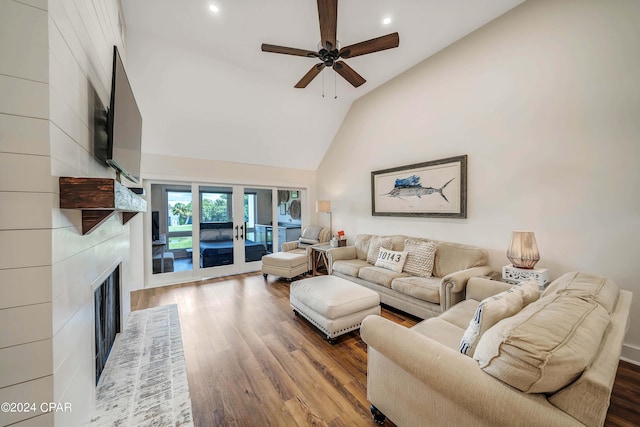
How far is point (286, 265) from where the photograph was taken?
4.18 metres

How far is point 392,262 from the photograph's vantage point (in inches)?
129

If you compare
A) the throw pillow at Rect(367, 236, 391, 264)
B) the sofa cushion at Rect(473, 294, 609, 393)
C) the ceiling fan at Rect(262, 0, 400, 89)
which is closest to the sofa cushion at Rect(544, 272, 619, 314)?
the sofa cushion at Rect(473, 294, 609, 393)

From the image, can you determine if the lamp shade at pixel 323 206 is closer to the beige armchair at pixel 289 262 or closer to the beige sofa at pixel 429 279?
the beige armchair at pixel 289 262

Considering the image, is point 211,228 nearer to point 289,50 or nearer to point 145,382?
point 145,382

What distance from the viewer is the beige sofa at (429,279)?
243 cm

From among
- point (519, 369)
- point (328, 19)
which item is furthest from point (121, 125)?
point (519, 369)

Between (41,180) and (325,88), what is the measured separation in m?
3.88

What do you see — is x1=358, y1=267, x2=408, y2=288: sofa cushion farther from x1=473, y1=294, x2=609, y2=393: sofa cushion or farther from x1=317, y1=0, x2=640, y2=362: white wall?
x1=473, y1=294, x2=609, y2=393: sofa cushion

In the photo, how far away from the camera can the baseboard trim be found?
196 cm

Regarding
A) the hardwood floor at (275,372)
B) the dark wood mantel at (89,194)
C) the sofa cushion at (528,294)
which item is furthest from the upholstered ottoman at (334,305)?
the dark wood mantel at (89,194)

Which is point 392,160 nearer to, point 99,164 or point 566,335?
point 566,335

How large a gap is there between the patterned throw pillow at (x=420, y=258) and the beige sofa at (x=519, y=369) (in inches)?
64.9

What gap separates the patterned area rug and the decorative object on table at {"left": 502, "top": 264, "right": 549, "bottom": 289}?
9.74ft

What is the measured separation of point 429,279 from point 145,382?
2.96 metres
